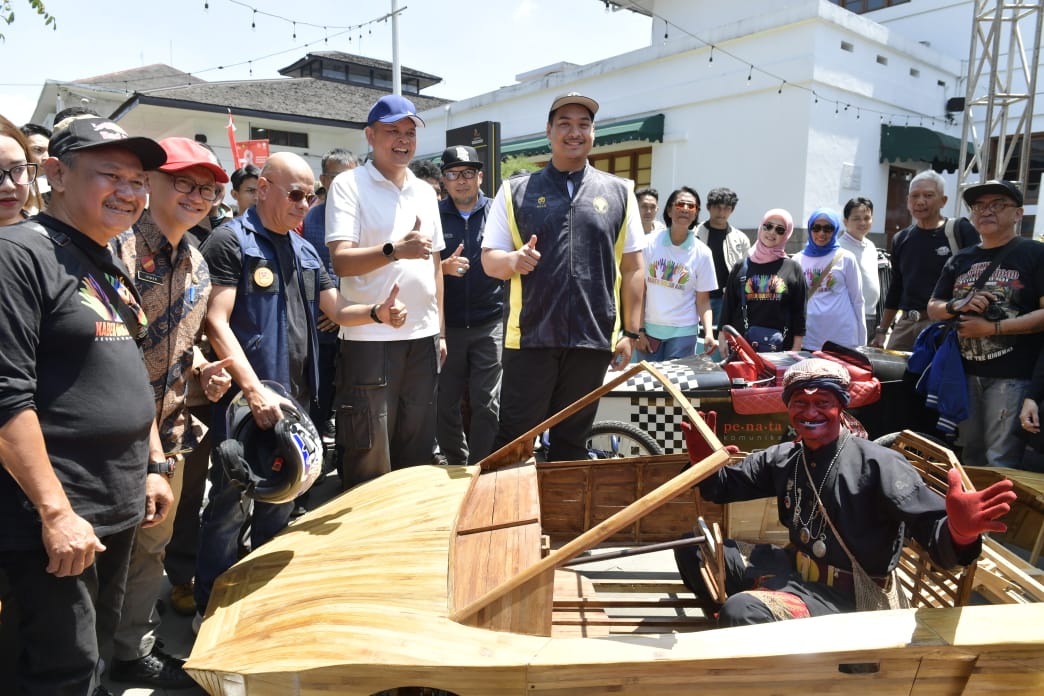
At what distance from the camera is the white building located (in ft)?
44.2

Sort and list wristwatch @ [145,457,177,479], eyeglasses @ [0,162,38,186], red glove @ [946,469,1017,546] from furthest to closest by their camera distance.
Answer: eyeglasses @ [0,162,38,186], wristwatch @ [145,457,177,479], red glove @ [946,469,1017,546]

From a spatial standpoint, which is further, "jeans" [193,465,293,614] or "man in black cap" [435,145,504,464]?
"man in black cap" [435,145,504,464]

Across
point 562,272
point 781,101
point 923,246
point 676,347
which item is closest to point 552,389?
point 562,272

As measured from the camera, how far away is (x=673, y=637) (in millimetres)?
2074

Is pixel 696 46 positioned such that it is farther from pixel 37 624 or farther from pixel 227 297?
pixel 37 624

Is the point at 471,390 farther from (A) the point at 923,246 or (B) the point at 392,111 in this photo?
(A) the point at 923,246

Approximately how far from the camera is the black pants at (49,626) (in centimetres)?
198

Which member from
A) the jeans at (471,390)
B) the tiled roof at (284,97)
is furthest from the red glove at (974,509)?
the tiled roof at (284,97)

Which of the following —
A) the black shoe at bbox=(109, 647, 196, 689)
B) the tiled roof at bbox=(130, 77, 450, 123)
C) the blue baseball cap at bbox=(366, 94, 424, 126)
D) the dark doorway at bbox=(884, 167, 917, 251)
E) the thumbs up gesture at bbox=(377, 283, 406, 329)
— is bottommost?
the black shoe at bbox=(109, 647, 196, 689)

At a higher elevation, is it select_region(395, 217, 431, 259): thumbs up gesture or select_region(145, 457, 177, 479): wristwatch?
select_region(395, 217, 431, 259): thumbs up gesture

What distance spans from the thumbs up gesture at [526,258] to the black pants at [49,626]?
228 centimetres

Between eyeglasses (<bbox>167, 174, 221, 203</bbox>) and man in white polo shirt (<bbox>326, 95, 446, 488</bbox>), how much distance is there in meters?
0.74

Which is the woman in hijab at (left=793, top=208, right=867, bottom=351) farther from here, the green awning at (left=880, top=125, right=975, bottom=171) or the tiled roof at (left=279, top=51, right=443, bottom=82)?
the tiled roof at (left=279, top=51, right=443, bottom=82)

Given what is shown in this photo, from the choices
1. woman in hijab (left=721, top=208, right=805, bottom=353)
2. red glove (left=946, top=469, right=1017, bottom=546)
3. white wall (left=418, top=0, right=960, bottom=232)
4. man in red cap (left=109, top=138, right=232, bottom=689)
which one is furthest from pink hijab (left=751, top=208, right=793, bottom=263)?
white wall (left=418, top=0, right=960, bottom=232)
